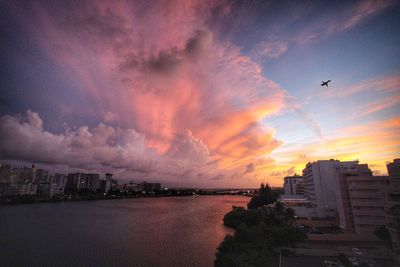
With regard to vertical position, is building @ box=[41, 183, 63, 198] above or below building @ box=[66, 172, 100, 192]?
below

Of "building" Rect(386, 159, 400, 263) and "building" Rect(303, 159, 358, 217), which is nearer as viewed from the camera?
"building" Rect(386, 159, 400, 263)

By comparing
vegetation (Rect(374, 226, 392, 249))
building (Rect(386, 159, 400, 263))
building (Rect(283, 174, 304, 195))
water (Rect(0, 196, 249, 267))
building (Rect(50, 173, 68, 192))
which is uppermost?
building (Rect(50, 173, 68, 192))

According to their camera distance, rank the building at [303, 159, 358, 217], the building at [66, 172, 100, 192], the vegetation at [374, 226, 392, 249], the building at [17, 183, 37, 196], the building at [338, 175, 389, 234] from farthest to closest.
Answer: the building at [66, 172, 100, 192]
the building at [17, 183, 37, 196]
the building at [303, 159, 358, 217]
the building at [338, 175, 389, 234]
the vegetation at [374, 226, 392, 249]

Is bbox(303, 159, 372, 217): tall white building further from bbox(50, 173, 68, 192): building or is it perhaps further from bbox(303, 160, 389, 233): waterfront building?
bbox(50, 173, 68, 192): building

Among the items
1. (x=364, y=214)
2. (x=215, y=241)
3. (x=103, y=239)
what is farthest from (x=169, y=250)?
(x=364, y=214)

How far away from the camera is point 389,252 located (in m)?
21.3

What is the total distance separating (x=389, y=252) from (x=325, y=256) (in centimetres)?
577

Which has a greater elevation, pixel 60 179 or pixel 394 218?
pixel 60 179

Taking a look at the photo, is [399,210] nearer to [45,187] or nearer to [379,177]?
[379,177]

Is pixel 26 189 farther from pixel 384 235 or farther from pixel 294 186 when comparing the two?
pixel 384 235

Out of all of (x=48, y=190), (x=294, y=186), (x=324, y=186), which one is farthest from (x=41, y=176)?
(x=324, y=186)

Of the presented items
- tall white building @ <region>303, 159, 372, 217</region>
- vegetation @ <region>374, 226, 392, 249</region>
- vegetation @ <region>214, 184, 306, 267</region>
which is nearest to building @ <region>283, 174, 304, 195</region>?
tall white building @ <region>303, 159, 372, 217</region>

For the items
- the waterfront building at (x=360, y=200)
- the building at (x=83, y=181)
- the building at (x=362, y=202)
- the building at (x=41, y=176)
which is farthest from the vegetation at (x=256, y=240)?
the building at (x=41, y=176)

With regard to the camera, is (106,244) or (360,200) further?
(106,244)
